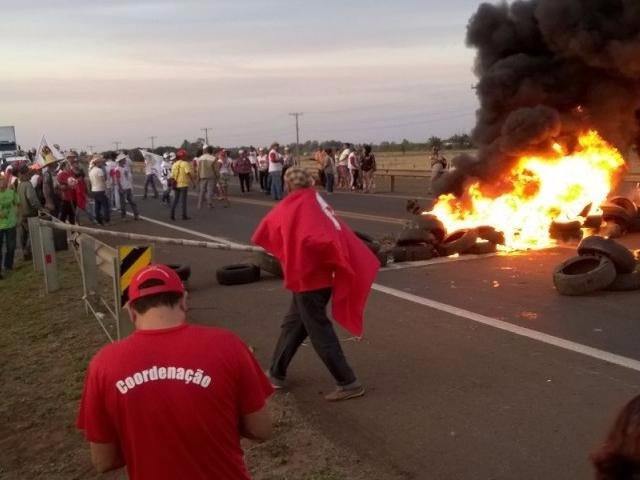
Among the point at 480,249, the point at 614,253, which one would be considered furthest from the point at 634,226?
the point at 614,253

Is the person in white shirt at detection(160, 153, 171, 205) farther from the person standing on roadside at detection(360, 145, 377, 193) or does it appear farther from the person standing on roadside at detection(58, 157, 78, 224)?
the person standing on roadside at detection(58, 157, 78, 224)

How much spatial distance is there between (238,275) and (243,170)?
1759 cm

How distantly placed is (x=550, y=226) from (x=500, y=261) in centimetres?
252

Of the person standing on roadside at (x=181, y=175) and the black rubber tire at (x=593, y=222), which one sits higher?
the person standing on roadside at (x=181, y=175)

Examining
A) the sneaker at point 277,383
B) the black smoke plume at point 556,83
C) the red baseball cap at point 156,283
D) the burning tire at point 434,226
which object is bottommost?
the sneaker at point 277,383

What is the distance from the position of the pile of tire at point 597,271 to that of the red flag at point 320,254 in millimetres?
4049

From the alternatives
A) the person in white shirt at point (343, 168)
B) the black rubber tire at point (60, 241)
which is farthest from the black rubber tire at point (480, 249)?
the person in white shirt at point (343, 168)

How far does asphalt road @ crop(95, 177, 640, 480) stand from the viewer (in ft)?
15.4

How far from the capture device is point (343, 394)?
18.7 ft

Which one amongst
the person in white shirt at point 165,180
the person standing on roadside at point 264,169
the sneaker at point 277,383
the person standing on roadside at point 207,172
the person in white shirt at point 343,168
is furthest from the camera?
the person in white shirt at point 343,168

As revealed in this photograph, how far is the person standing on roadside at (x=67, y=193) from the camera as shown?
52.8ft

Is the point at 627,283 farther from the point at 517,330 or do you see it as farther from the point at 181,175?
the point at 181,175

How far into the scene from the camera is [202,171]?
21203 mm

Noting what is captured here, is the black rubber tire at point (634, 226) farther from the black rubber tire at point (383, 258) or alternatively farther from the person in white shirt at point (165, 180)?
the person in white shirt at point (165, 180)
